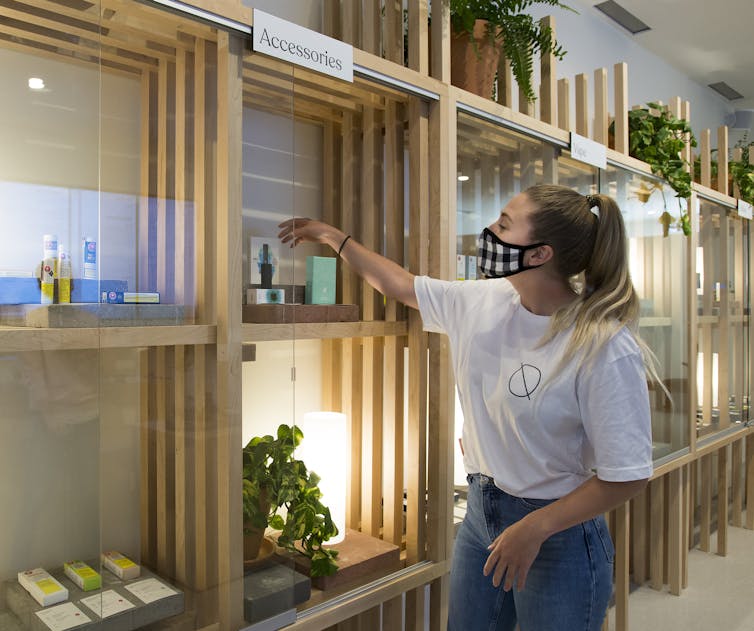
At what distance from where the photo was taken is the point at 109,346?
3.59 ft

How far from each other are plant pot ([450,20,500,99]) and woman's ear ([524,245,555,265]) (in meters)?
0.66

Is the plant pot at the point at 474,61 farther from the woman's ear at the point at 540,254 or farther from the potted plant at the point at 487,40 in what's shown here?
the woman's ear at the point at 540,254

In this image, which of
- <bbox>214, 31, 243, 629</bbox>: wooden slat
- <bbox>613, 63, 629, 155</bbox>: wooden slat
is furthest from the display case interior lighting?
<bbox>214, 31, 243, 629</bbox>: wooden slat

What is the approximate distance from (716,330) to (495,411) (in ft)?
8.56

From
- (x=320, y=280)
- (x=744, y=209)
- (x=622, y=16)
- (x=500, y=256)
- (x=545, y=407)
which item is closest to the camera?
(x=545, y=407)

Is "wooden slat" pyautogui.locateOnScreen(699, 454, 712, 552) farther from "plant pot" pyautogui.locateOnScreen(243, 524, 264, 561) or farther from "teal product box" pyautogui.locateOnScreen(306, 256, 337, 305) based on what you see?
"plant pot" pyautogui.locateOnScreen(243, 524, 264, 561)

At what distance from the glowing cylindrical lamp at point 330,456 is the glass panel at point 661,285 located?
5.22 ft

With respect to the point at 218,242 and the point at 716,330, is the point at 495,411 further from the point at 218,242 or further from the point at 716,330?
the point at 716,330

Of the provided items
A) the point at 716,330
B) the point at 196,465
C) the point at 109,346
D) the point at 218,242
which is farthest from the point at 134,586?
the point at 716,330

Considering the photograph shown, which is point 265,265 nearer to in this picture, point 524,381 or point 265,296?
point 265,296

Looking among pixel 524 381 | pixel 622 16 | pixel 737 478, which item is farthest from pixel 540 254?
pixel 737 478

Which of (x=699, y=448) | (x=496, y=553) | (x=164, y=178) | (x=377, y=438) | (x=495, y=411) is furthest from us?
(x=699, y=448)

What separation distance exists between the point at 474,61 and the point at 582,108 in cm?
74

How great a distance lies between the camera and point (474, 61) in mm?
1884
